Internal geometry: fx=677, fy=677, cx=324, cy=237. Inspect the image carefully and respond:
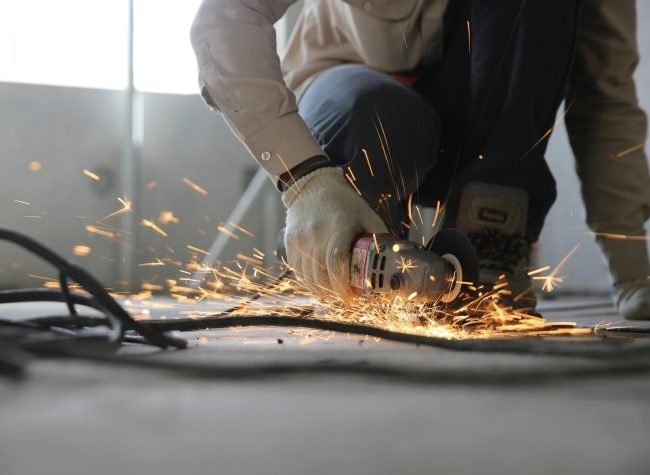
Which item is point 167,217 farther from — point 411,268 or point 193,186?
point 411,268

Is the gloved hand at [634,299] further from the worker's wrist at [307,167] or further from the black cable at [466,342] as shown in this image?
the worker's wrist at [307,167]

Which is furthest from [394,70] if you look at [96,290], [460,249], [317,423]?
[317,423]

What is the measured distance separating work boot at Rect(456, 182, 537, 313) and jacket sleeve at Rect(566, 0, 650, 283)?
43cm

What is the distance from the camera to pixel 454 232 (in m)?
1.10

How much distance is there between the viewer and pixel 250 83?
1.26 metres

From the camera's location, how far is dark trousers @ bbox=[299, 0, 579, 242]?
4.54ft

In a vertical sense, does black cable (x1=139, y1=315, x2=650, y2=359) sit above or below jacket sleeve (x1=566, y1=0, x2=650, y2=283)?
below

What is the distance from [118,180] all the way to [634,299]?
113 inches

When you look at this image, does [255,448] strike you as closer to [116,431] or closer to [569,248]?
[116,431]

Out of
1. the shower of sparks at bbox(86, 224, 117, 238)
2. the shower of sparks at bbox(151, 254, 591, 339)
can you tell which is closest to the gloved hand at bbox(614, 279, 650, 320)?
the shower of sparks at bbox(151, 254, 591, 339)

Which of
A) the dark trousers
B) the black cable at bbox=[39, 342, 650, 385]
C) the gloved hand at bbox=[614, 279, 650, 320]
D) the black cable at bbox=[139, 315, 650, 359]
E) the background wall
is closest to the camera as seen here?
the black cable at bbox=[39, 342, 650, 385]

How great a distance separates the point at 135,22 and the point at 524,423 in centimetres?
361

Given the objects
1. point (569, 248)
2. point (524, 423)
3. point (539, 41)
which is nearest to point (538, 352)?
point (524, 423)

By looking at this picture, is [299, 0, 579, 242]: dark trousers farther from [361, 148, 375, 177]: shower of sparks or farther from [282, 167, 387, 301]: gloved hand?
[282, 167, 387, 301]: gloved hand
